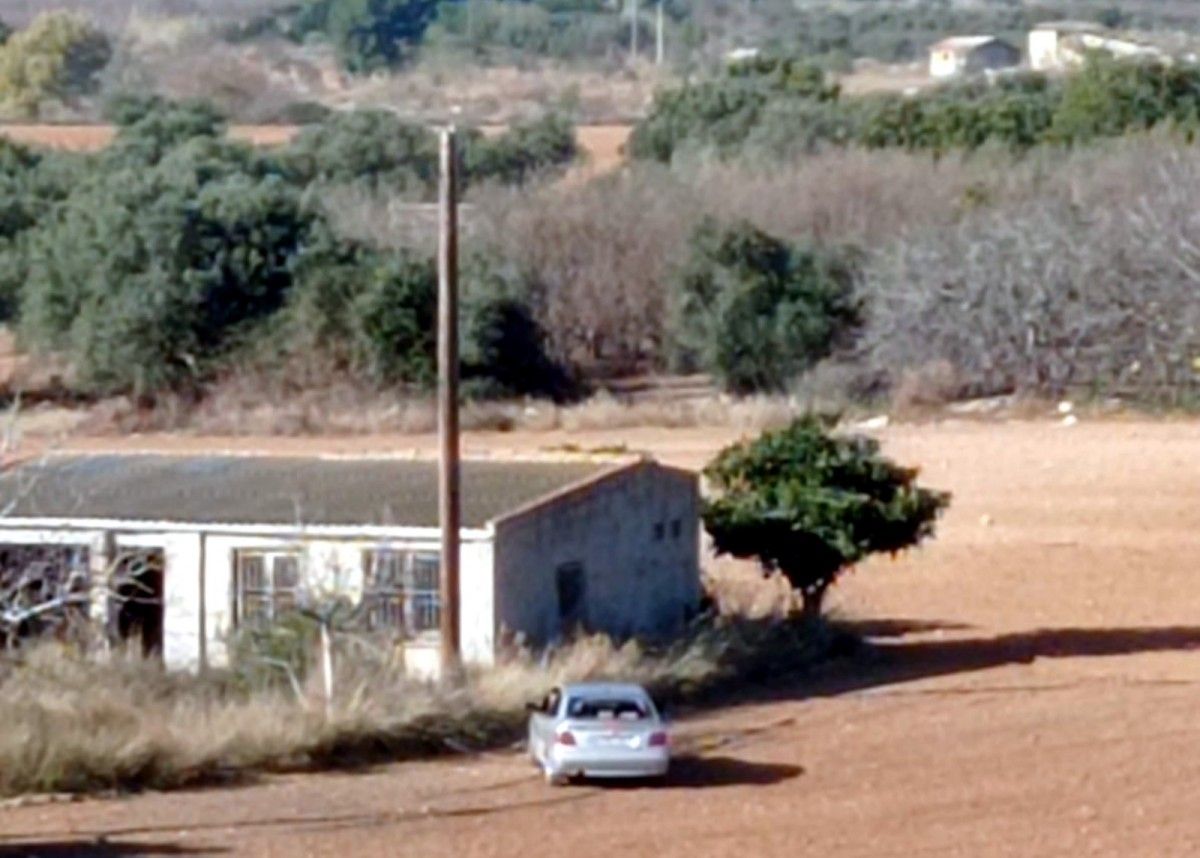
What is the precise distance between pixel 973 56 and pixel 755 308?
113 meters

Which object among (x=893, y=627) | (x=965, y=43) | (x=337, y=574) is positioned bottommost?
(x=893, y=627)

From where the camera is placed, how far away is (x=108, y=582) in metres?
29.9

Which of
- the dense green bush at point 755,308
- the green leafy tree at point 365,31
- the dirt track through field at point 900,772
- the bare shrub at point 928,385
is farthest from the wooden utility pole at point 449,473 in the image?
the green leafy tree at point 365,31

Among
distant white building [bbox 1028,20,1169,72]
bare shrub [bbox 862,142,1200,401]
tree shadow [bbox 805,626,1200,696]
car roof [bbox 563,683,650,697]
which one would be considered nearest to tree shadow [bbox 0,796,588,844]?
Answer: car roof [bbox 563,683,650,697]

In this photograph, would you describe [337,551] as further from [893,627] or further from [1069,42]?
[1069,42]

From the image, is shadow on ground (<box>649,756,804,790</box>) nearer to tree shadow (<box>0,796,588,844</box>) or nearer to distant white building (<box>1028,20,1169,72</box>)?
tree shadow (<box>0,796,588,844</box>)

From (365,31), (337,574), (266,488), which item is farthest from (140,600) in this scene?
(365,31)

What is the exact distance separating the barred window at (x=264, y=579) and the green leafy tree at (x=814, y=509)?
5970 millimetres

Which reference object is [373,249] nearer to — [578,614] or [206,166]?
[206,166]

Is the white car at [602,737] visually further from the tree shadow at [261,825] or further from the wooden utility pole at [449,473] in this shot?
the wooden utility pole at [449,473]

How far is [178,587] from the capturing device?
3166cm

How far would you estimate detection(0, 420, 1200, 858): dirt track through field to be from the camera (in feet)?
77.6

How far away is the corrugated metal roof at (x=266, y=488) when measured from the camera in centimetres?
3188

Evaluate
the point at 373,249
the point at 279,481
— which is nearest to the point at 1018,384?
the point at 373,249
